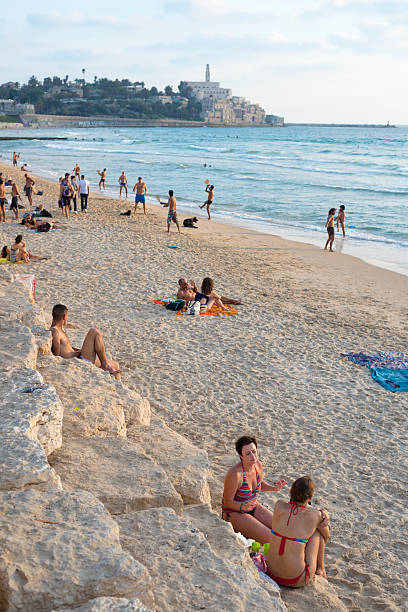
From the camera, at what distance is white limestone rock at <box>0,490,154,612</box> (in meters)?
2.50

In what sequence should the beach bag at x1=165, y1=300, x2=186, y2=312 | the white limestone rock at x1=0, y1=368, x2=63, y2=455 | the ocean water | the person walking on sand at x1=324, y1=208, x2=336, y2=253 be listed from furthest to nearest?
the ocean water, the person walking on sand at x1=324, y1=208, x2=336, y2=253, the beach bag at x1=165, y1=300, x2=186, y2=312, the white limestone rock at x1=0, y1=368, x2=63, y2=455

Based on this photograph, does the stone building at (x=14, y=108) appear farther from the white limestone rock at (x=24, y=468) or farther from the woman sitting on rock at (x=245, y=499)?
the white limestone rock at (x=24, y=468)

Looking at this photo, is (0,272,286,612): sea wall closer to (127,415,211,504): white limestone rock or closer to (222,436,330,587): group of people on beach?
(127,415,211,504): white limestone rock

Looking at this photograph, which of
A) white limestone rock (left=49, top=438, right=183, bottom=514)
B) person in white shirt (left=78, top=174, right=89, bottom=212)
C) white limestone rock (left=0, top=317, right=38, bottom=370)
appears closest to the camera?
white limestone rock (left=49, top=438, right=183, bottom=514)

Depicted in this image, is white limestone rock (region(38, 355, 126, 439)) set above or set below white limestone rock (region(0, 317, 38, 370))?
below

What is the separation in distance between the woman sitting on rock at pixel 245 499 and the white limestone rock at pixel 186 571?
92cm

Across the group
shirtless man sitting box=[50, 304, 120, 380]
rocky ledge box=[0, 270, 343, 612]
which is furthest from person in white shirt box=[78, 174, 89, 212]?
rocky ledge box=[0, 270, 343, 612]

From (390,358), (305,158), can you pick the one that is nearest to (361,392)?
(390,358)

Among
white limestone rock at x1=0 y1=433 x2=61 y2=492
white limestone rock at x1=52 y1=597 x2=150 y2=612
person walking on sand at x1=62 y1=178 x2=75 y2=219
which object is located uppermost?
person walking on sand at x1=62 y1=178 x2=75 y2=219

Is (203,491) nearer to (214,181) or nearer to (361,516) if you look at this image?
(361,516)

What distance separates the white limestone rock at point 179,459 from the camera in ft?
13.7

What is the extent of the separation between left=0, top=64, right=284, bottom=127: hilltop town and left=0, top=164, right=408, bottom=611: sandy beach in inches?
4586

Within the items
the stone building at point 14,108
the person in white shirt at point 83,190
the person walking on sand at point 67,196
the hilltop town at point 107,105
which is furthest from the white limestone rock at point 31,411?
the stone building at point 14,108

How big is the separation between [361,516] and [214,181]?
3302 cm
